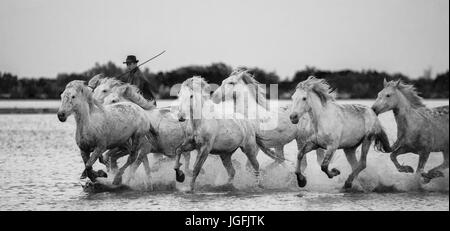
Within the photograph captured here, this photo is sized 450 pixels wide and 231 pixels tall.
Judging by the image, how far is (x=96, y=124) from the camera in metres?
12.4

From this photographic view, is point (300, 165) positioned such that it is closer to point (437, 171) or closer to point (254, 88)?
point (437, 171)

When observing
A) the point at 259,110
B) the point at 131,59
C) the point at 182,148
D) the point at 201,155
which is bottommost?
the point at 201,155

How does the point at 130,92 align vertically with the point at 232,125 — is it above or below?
above

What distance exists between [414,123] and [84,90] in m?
5.16

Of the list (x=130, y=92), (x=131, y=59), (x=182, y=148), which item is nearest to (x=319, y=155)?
(x=182, y=148)

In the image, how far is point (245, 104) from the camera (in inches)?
553

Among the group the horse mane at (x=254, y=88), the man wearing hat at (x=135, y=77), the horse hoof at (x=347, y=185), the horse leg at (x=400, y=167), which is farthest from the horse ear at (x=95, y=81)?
the horse leg at (x=400, y=167)

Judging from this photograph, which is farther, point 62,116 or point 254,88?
point 254,88

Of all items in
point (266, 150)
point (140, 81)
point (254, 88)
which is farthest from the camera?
point (140, 81)

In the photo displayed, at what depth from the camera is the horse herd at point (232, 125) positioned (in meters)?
12.3

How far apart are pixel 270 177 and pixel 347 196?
1845mm
